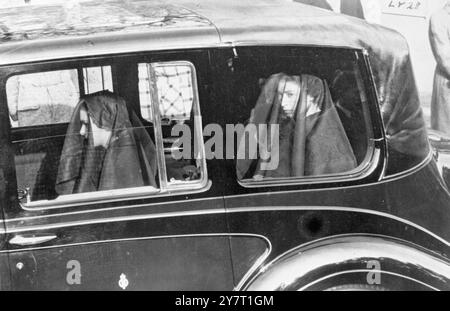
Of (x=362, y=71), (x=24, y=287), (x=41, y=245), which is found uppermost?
(x=362, y=71)

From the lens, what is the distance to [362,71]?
281 centimetres

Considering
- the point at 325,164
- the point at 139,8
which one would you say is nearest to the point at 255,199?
the point at 325,164

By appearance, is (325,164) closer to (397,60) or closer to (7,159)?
(397,60)

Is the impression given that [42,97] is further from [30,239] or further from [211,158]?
[211,158]

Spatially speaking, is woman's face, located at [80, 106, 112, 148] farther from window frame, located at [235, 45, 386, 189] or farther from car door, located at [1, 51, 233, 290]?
window frame, located at [235, 45, 386, 189]

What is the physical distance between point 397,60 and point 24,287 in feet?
6.64

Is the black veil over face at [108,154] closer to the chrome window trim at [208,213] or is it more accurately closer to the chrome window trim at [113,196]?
the chrome window trim at [113,196]

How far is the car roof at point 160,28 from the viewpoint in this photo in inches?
98.9

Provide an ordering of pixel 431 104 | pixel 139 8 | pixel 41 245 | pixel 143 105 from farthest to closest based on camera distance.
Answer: pixel 431 104 → pixel 139 8 → pixel 143 105 → pixel 41 245

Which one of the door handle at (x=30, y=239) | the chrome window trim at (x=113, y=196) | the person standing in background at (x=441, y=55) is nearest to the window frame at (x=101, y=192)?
the chrome window trim at (x=113, y=196)

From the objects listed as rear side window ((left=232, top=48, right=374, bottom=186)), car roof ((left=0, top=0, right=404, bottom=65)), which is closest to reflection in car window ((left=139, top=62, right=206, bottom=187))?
car roof ((left=0, top=0, right=404, bottom=65))

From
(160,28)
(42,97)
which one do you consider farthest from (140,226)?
(160,28)

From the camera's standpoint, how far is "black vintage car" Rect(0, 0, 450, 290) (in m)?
2.49

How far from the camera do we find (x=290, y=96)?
2.82 m
